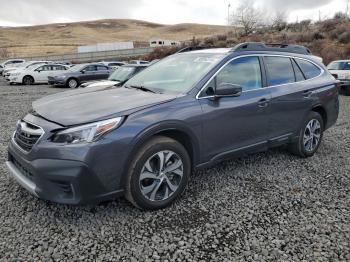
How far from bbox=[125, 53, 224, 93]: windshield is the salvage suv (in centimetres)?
2

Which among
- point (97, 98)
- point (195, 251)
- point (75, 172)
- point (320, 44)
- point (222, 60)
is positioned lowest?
point (195, 251)

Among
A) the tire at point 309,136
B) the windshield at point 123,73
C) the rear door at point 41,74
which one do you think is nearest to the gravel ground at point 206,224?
the tire at point 309,136

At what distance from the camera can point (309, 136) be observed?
208 inches

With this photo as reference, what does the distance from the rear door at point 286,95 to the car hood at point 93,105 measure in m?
1.66

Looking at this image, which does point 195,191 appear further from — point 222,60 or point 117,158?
point 222,60

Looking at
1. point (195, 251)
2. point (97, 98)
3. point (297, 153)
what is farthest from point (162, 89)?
point (297, 153)

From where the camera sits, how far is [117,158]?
10.2 ft

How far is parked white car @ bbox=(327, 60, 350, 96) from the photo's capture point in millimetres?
13992

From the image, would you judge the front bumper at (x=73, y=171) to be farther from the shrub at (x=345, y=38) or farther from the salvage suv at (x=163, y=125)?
the shrub at (x=345, y=38)

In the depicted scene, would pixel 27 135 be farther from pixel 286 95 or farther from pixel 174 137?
pixel 286 95

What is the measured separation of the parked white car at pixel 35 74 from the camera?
21.4 meters

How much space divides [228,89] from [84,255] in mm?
2225

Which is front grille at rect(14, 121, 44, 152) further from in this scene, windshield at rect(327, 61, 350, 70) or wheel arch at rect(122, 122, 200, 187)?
windshield at rect(327, 61, 350, 70)

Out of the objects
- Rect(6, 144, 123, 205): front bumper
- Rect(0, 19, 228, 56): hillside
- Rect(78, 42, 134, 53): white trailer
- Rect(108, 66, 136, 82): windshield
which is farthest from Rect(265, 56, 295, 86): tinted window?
Rect(0, 19, 228, 56): hillside
